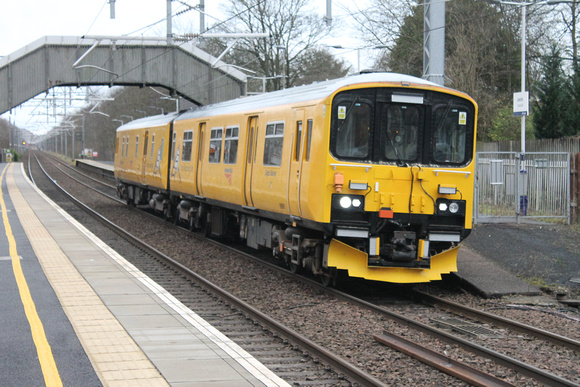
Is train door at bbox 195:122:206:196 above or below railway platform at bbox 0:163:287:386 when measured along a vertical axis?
above

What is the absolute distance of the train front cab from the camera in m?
10.3

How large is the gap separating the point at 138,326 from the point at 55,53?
79.8ft

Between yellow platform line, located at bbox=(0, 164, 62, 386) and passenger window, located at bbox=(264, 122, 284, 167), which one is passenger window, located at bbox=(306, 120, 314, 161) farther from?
yellow platform line, located at bbox=(0, 164, 62, 386)

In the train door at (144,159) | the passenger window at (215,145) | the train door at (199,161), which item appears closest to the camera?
the passenger window at (215,145)

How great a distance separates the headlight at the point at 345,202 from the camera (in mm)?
10250

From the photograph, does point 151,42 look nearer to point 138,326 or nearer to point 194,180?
point 194,180

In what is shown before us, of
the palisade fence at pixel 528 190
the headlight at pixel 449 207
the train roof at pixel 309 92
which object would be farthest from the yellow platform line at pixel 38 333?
the palisade fence at pixel 528 190

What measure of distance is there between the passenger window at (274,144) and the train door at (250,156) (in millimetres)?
683

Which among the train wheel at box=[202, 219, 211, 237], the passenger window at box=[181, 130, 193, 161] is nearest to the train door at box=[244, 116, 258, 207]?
the train wheel at box=[202, 219, 211, 237]

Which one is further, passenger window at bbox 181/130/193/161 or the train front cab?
passenger window at bbox 181/130/193/161

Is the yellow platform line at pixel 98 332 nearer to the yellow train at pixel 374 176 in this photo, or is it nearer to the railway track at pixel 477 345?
the railway track at pixel 477 345

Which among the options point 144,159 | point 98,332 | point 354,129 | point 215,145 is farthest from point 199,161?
point 98,332

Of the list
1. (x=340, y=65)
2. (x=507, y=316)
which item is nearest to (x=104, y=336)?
(x=507, y=316)

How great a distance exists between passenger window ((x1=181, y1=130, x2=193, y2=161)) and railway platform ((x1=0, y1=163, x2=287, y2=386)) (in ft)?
17.6
